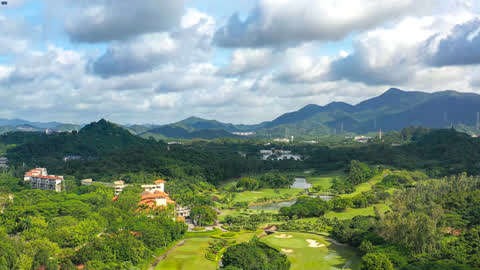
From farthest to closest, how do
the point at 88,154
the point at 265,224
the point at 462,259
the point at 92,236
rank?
the point at 88,154, the point at 265,224, the point at 92,236, the point at 462,259

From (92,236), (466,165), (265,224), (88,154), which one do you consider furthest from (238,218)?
(88,154)

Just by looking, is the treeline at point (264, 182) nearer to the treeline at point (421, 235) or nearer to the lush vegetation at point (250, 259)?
the treeline at point (421, 235)

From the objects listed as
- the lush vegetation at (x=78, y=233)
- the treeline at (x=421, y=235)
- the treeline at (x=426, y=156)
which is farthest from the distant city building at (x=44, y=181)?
the treeline at (x=426, y=156)

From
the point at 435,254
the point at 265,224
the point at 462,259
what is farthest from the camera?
the point at 265,224

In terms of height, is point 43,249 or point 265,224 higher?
point 43,249

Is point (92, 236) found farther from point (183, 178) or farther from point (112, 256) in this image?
point (183, 178)

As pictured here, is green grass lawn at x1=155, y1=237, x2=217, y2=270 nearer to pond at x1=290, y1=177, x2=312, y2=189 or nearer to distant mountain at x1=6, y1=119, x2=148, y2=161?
pond at x1=290, y1=177, x2=312, y2=189

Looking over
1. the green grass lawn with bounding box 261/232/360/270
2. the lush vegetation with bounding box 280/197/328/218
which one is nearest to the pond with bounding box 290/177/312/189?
the lush vegetation with bounding box 280/197/328/218
